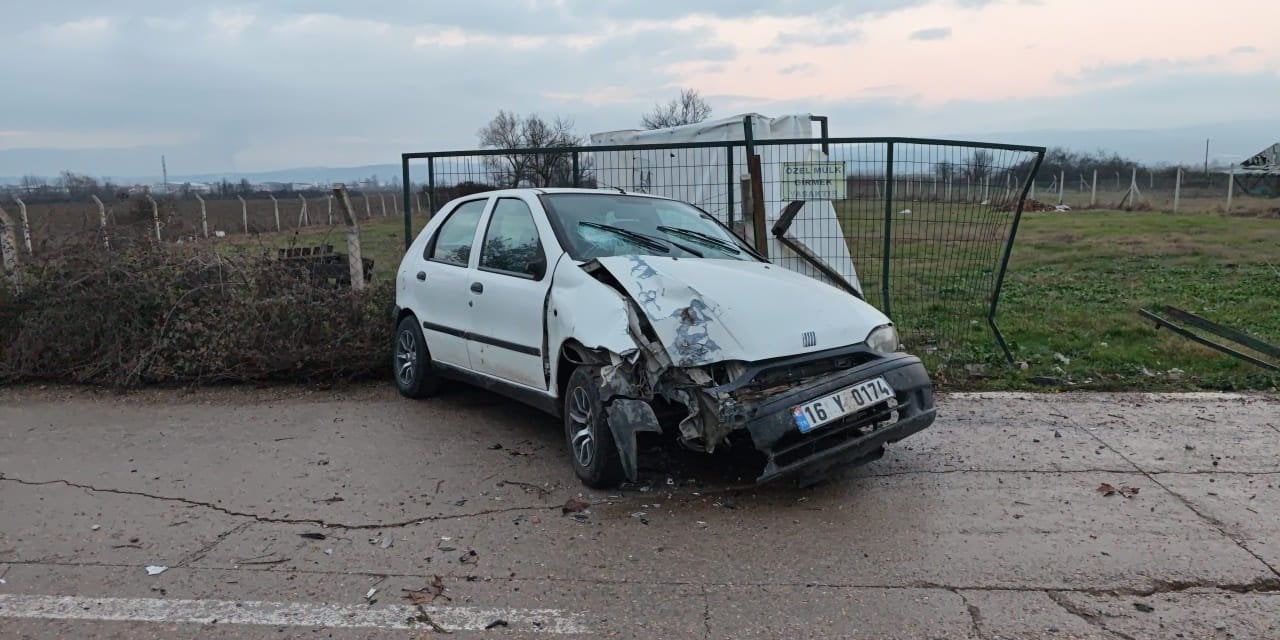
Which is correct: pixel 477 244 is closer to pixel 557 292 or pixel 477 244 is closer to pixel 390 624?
pixel 557 292

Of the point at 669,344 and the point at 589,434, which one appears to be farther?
the point at 589,434

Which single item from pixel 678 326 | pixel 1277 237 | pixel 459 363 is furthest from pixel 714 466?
pixel 1277 237

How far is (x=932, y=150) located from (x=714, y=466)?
3.84 meters

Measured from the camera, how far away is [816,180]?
7.97 metres

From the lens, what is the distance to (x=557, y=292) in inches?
207

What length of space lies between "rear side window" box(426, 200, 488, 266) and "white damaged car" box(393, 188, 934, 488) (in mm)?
352

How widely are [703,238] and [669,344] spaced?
5.41ft

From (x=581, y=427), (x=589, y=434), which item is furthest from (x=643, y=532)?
(x=581, y=427)

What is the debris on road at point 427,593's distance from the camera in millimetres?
3736

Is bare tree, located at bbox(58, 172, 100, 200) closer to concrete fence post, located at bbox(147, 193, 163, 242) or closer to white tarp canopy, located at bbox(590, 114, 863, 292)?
concrete fence post, located at bbox(147, 193, 163, 242)

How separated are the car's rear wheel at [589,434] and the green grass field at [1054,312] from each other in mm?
3544

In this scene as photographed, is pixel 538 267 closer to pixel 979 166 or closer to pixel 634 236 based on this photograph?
pixel 634 236

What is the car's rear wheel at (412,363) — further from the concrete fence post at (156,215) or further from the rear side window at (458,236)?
the concrete fence post at (156,215)

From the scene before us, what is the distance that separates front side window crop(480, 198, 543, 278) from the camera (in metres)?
5.68
